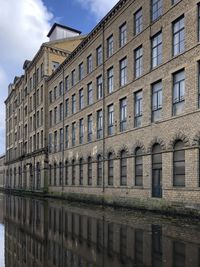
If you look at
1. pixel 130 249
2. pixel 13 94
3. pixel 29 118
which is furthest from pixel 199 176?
pixel 13 94

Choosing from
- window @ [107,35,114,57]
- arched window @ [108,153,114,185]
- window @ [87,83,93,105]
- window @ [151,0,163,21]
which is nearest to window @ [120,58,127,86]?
window @ [107,35,114,57]

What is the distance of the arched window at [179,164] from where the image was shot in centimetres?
1798

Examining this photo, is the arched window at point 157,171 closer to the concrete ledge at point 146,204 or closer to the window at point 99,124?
the concrete ledge at point 146,204

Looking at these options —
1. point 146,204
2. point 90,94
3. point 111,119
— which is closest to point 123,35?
point 111,119

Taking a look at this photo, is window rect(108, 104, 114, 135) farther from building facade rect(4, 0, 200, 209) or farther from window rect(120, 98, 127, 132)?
window rect(120, 98, 127, 132)

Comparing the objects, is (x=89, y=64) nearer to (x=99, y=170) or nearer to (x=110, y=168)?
(x=99, y=170)

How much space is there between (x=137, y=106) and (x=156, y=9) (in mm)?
6151

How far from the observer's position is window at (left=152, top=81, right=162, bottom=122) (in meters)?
20.7

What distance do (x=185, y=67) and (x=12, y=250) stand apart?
1267cm

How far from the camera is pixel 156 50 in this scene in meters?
21.5

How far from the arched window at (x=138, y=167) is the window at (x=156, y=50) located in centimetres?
551

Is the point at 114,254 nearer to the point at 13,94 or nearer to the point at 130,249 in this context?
the point at 130,249

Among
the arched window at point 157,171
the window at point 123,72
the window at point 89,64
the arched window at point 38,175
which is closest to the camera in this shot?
the arched window at point 157,171

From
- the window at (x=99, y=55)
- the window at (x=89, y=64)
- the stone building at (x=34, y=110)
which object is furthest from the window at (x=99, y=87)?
the stone building at (x=34, y=110)
